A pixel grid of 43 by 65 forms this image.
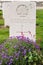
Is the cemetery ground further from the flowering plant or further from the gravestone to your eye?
the gravestone

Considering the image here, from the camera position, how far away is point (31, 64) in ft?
20.0

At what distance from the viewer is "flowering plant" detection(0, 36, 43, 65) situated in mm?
5977

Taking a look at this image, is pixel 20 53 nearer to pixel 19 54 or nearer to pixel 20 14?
pixel 19 54

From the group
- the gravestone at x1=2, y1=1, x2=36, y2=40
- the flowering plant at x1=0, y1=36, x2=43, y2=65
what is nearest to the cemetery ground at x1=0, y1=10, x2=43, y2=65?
the flowering plant at x1=0, y1=36, x2=43, y2=65

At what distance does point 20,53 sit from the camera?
6051 millimetres

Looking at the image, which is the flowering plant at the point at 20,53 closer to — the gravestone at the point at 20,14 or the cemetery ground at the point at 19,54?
the cemetery ground at the point at 19,54

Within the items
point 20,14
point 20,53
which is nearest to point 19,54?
point 20,53

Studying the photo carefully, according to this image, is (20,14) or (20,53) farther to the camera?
(20,14)

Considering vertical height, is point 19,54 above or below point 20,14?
below

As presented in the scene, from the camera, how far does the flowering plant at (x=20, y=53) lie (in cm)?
598

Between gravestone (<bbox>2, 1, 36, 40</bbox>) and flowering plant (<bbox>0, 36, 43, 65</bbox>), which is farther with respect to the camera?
gravestone (<bbox>2, 1, 36, 40</bbox>)

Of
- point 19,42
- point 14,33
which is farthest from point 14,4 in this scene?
point 19,42

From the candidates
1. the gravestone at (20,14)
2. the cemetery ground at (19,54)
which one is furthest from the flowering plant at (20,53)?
the gravestone at (20,14)

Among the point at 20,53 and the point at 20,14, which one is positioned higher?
the point at 20,14
